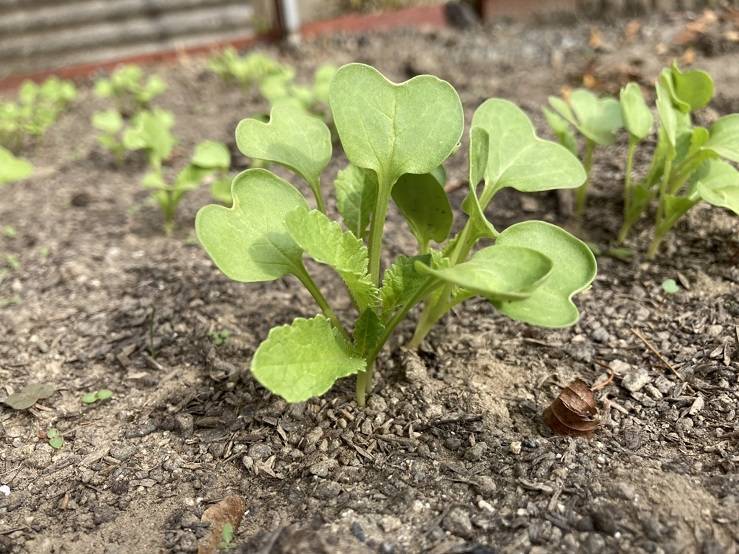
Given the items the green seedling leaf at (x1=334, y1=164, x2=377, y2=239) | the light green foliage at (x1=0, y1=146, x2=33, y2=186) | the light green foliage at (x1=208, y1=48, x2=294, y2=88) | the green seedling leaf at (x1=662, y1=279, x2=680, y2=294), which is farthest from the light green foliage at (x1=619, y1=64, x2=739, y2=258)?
the light green foliage at (x1=208, y1=48, x2=294, y2=88)

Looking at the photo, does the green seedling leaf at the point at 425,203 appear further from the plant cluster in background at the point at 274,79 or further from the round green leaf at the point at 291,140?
the plant cluster in background at the point at 274,79

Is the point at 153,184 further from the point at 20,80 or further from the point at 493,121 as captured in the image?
the point at 20,80

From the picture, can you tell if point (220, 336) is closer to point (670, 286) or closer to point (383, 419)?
point (383, 419)

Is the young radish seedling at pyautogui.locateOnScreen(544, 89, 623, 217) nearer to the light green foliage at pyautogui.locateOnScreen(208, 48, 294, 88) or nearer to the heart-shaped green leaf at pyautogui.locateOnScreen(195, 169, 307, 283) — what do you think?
the heart-shaped green leaf at pyautogui.locateOnScreen(195, 169, 307, 283)

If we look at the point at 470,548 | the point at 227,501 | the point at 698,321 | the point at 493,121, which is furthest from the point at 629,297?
the point at 227,501

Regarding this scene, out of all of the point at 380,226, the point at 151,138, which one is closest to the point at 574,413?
the point at 380,226

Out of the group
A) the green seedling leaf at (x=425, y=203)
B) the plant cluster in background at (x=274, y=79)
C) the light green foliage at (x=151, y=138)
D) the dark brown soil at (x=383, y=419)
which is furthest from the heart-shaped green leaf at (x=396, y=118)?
the plant cluster in background at (x=274, y=79)

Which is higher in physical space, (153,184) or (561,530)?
(153,184)
